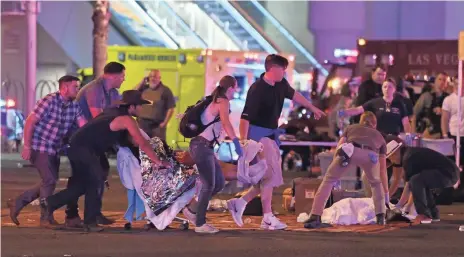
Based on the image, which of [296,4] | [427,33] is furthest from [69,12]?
[427,33]

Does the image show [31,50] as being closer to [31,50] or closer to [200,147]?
[31,50]

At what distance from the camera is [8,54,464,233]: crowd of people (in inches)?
453

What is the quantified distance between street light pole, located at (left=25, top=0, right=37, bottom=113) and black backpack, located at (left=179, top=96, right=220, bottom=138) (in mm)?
17320

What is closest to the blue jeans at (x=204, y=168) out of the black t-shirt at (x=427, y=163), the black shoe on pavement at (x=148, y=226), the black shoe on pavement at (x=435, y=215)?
the black shoe on pavement at (x=148, y=226)

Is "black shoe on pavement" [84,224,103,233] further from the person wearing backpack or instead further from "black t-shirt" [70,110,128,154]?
the person wearing backpack

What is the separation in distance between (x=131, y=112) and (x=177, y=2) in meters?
20.5

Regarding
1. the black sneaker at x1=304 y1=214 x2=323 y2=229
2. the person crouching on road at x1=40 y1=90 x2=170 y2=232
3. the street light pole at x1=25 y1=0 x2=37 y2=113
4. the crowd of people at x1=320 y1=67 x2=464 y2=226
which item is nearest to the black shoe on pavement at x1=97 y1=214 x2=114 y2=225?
the person crouching on road at x1=40 y1=90 x2=170 y2=232

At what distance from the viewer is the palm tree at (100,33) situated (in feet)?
79.5

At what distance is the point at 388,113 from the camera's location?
542 inches

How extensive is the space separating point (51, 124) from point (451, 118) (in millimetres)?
6306

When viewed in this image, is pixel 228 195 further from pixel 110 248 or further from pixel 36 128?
pixel 110 248

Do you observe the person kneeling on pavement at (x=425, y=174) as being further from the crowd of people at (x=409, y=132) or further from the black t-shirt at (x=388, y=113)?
the black t-shirt at (x=388, y=113)

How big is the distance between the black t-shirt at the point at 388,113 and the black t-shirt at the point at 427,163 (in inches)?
35.5

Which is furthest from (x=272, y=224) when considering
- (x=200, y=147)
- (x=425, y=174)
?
(x=425, y=174)
